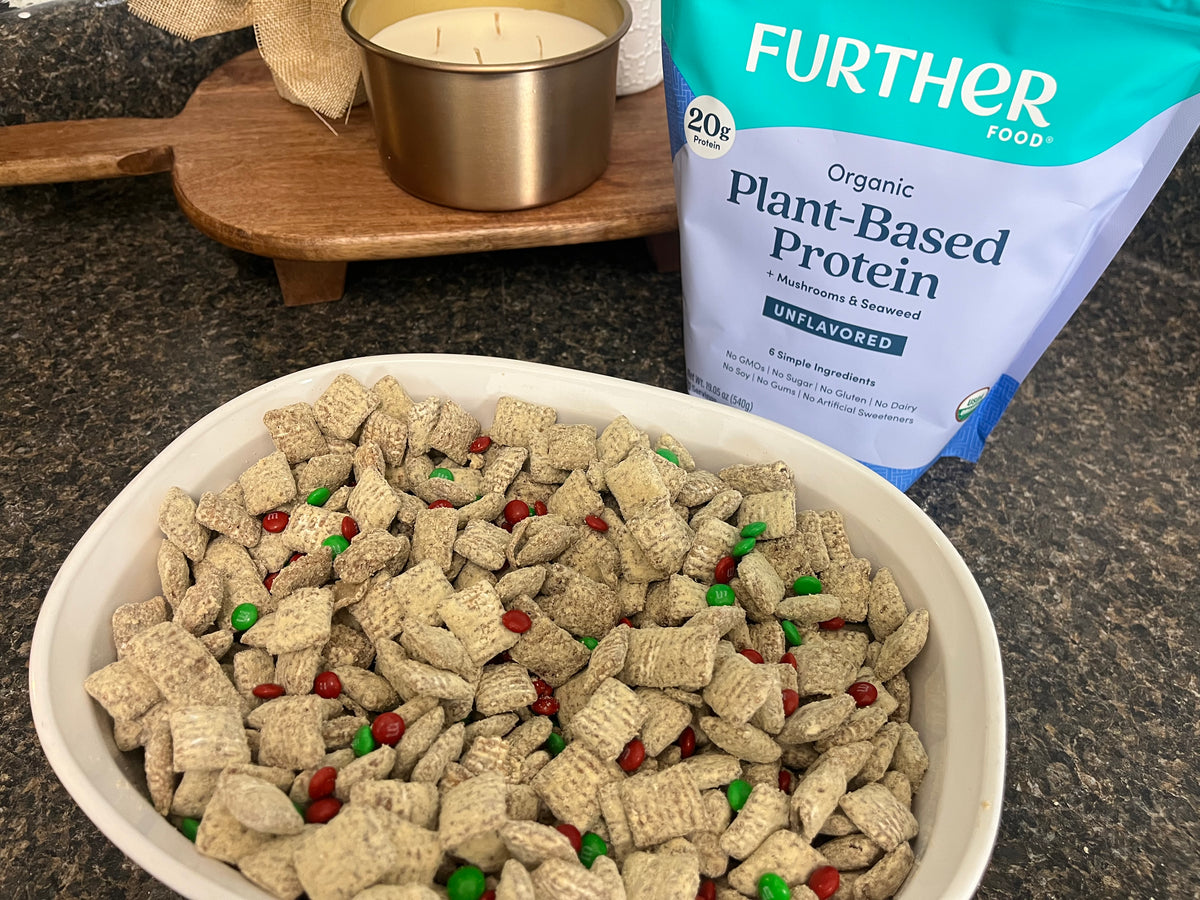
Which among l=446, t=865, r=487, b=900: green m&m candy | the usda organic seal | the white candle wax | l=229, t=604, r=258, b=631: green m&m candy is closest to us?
l=446, t=865, r=487, b=900: green m&m candy

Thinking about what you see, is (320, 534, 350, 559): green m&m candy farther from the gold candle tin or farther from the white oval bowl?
the gold candle tin

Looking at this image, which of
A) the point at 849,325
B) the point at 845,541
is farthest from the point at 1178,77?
the point at 845,541

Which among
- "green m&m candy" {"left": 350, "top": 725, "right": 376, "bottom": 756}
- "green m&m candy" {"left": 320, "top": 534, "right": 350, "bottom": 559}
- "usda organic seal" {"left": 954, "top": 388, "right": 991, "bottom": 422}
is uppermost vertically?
"usda organic seal" {"left": 954, "top": 388, "right": 991, "bottom": 422}

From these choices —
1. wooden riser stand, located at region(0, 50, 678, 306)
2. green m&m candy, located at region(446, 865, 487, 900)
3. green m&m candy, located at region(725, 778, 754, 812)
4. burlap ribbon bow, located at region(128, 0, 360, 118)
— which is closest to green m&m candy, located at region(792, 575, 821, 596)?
green m&m candy, located at region(725, 778, 754, 812)

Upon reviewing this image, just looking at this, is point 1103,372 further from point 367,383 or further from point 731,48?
point 367,383

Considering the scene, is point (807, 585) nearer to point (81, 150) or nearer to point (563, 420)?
point (563, 420)

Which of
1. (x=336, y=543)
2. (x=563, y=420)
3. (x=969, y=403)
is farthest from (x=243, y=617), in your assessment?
(x=969, y=403)
